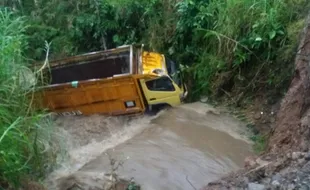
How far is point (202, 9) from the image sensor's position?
949 cm

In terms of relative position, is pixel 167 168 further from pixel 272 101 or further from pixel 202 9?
pixel 202 9

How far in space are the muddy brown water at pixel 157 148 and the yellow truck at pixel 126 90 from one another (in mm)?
219

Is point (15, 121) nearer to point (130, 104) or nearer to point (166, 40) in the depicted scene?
Answer: point (130, 104)

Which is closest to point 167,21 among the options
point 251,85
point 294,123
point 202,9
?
point 202,9

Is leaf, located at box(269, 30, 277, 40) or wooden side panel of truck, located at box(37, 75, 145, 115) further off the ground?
leaf, located at box(269, 30, 277, 40)

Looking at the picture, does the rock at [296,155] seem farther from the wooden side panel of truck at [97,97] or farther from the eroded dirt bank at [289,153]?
the wooden side panel of truck at [97,97]

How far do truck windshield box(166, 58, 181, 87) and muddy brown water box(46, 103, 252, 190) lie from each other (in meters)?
0.61

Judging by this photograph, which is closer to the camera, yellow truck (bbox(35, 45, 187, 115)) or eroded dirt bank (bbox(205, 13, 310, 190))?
eroded dirt bank (bbox(205, 13, 310, 190))

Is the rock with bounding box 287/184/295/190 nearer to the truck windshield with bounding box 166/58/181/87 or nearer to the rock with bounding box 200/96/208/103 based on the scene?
the rock with bounding box 200/96/208/103

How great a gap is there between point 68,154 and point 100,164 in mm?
682

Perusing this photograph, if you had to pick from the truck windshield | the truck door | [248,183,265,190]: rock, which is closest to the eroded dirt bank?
[248,183,265,190]: rock

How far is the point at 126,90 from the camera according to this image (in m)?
9.09

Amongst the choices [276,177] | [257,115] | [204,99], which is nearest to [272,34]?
[257,115]

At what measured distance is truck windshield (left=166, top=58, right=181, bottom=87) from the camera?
9.44 metres
